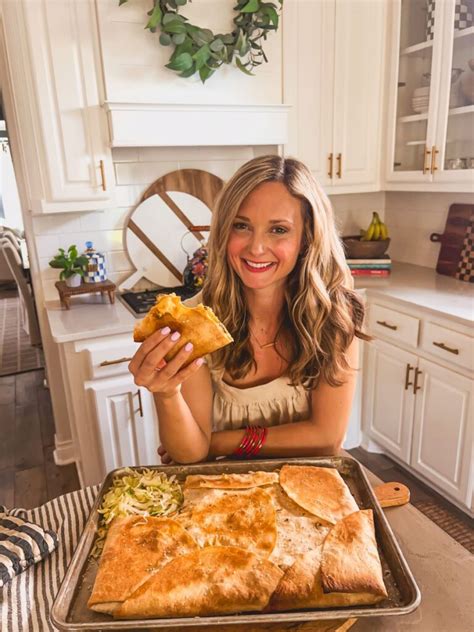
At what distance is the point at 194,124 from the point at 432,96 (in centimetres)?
125

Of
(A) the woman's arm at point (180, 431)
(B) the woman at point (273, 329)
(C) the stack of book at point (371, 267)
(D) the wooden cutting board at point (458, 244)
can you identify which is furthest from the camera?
(C) the stack of book at point (371, 267)

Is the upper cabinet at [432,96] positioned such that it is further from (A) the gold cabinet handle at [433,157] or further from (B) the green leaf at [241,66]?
(B) the green leaf at [241,66]

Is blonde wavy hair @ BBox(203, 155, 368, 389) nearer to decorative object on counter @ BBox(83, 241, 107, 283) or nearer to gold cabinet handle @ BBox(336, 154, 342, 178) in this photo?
decorative object on counter @ BBox(83, 241, 107, 283)

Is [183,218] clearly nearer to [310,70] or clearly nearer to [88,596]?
[310,70]

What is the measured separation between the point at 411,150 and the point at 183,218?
1.35 m

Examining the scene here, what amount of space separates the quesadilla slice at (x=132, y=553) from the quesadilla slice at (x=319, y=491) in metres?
0.22

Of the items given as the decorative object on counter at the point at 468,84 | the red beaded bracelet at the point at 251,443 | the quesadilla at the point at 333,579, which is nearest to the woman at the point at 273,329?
the red beaded bracelet at the point at 251,443

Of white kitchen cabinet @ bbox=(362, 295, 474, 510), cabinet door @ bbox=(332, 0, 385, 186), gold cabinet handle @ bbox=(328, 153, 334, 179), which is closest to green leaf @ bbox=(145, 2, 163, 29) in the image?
cabinet door @ bbox=(332, 0, 385, 186)

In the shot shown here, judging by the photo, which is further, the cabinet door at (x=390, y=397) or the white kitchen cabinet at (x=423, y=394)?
the cabinet door at (x=390, y=397)

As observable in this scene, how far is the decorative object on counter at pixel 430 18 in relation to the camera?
2396 mm

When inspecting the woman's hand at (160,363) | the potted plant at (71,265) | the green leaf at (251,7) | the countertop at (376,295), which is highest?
the green leaf at (251,7)

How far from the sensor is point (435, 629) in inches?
26.8

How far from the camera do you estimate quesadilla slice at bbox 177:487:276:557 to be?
79 cm

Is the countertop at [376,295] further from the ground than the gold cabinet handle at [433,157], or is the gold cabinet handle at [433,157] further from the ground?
the gold cabinet handle at [433,157]
